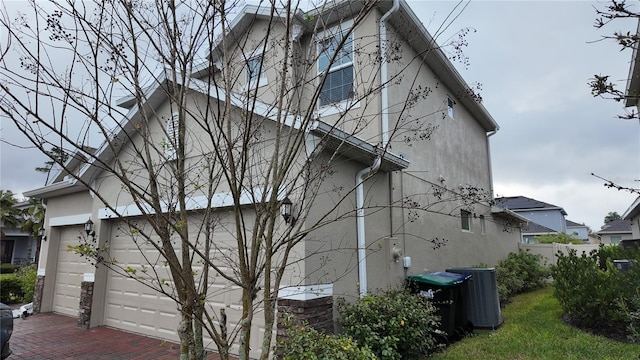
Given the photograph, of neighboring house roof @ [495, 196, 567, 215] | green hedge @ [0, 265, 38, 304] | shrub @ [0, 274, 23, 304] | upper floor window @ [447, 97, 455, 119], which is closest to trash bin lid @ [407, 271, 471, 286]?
upper floor window @ [447, 97, 455, 119]

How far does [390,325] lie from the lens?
5867 millimetres

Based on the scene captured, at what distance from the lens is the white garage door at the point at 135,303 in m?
Result: 7.82

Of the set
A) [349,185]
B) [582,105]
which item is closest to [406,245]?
[349,185]

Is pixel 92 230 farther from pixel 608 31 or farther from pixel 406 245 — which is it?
pixel 608 31

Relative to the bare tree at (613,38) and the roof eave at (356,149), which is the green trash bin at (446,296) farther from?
the bare tree at (613,38)

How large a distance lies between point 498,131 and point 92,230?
16289 mm

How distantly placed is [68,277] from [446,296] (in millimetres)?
10478

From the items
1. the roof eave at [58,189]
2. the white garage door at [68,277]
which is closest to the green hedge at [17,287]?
the white garage door at [68,277]

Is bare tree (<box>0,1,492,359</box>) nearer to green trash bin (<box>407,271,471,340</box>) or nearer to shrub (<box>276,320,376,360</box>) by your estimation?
shrub (<box>276,320,376,360</box>)

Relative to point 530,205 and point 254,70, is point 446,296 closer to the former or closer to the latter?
point 254,70

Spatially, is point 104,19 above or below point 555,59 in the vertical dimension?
below

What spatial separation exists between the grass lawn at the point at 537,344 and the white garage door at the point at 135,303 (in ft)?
17.3

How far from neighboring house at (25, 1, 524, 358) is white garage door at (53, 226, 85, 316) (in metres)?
0.03

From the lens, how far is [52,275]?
451 inches
